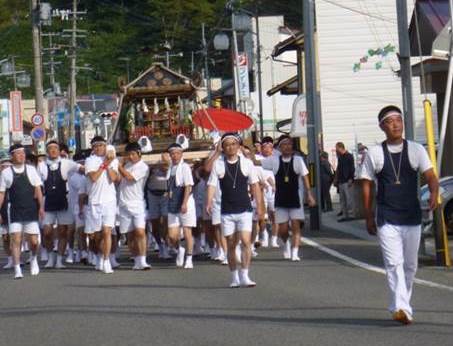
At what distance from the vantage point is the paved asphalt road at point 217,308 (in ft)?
35.7

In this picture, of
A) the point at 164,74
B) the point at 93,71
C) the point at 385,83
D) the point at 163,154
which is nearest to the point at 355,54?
the point at 385,83

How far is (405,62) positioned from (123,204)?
192 inches

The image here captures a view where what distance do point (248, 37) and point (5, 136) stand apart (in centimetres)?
1466

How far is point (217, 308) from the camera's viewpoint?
1318cm

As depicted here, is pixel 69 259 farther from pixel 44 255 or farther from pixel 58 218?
pixel 58 218

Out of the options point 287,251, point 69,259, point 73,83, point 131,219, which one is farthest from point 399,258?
point 73,83

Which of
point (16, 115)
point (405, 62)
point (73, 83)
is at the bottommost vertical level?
point (405, 62)

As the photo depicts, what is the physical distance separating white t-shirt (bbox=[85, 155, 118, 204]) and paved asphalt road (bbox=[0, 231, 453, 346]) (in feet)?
3.84

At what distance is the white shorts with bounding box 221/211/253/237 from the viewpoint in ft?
51.3

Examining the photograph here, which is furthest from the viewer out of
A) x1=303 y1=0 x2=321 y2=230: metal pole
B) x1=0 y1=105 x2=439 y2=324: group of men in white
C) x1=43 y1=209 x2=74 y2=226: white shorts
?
x1=303 y1=0 x2=321 y2=230: metal pole

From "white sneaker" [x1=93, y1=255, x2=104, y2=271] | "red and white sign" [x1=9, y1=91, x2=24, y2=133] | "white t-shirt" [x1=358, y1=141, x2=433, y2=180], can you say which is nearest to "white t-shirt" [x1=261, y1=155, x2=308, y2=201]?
"white sneaker" [x1=93, y1=255, x2=104, y2=271]

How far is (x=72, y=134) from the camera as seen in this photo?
7112 cm

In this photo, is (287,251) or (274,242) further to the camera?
(274,242)

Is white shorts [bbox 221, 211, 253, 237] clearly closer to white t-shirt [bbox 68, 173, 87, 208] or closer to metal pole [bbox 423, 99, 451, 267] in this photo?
metal pole [bbox 423, 99, 451, 267]
